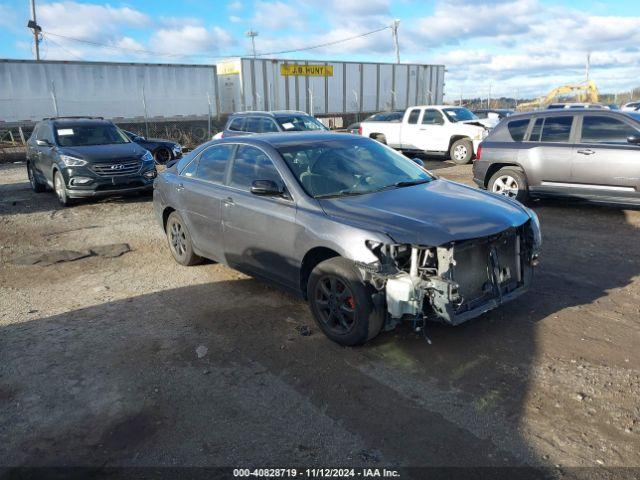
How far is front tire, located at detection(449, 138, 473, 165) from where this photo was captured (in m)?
15.8

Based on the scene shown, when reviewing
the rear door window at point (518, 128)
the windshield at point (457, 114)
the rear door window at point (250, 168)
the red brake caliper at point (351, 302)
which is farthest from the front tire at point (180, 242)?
the windshield at point (457, 114)

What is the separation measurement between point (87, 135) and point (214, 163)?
7.01 meters

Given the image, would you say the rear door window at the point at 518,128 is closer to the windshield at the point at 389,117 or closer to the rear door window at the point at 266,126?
the rear door window at the point at 266,126

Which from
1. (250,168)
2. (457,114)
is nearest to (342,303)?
(250,168)

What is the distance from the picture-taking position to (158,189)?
6.78 meters

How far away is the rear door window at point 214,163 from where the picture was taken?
5625 millimetres

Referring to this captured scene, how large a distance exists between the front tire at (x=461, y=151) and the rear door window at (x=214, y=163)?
11.5m

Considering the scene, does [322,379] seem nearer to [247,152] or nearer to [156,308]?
[156,308]

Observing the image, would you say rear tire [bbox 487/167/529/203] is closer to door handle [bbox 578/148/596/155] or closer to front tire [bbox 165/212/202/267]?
door handle [bbox 578/148/596/155]

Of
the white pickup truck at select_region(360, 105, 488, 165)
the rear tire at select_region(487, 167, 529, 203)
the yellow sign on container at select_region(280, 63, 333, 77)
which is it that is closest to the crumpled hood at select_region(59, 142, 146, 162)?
the rear tire at select_region(487, 167, 529, 203)

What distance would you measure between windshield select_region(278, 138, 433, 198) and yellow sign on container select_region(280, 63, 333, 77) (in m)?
26.0

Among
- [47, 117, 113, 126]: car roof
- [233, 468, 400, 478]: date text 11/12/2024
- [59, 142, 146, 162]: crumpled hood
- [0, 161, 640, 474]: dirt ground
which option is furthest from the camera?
[47, 117, 113, 126]: car roof

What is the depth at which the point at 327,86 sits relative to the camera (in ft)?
105

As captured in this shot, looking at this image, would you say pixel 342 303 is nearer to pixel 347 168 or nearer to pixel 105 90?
pixel 347 168
